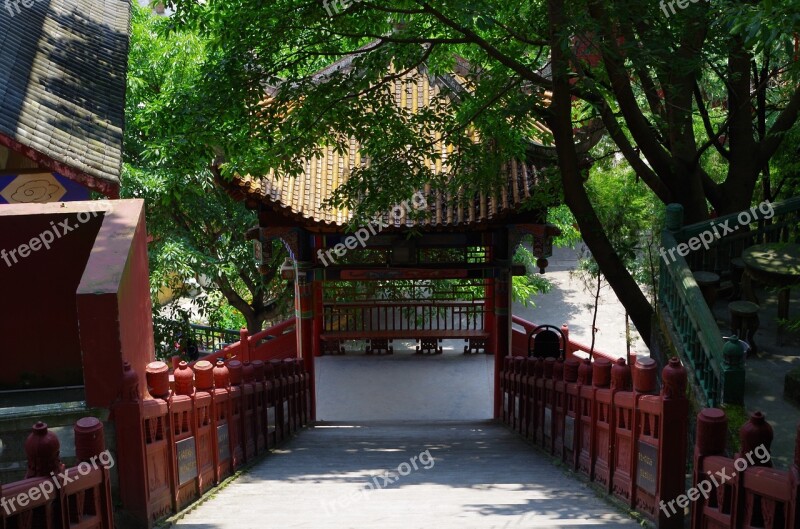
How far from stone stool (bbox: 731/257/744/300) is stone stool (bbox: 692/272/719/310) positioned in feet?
0.94

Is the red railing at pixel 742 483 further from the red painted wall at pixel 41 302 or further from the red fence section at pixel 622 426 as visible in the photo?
the red painted wall at pixel 41 302

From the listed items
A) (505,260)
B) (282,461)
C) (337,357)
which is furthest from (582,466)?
(337,357)

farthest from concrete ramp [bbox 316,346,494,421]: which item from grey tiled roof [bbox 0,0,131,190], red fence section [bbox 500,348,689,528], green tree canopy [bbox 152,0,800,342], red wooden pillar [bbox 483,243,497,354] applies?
grey tiled roof [bbox 0,0,131,190]

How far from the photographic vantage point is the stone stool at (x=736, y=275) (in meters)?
7.75

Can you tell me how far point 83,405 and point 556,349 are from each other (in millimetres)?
8061

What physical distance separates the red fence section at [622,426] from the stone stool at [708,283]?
1281 mm

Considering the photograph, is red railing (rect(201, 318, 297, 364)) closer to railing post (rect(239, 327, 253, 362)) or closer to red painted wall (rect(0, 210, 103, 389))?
railing post (rect(239, 327, 253, 362))

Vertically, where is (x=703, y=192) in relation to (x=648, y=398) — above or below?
above

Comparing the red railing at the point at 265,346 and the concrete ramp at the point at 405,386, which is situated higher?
the red railing at the point at 265,346

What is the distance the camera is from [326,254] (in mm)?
11430

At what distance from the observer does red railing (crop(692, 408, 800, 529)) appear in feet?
12.6

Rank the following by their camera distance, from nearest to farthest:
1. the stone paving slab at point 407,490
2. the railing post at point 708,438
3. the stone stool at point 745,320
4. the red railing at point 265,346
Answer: the railing post at point 708,438 → the stone paving slab at point 407,490 → the stone stool at point 745,320 → the red railing at point 265,346

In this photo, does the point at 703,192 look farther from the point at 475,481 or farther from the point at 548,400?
the point at 475,481

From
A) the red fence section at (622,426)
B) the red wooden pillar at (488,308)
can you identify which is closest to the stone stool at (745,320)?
the red fence section at (622,426)
